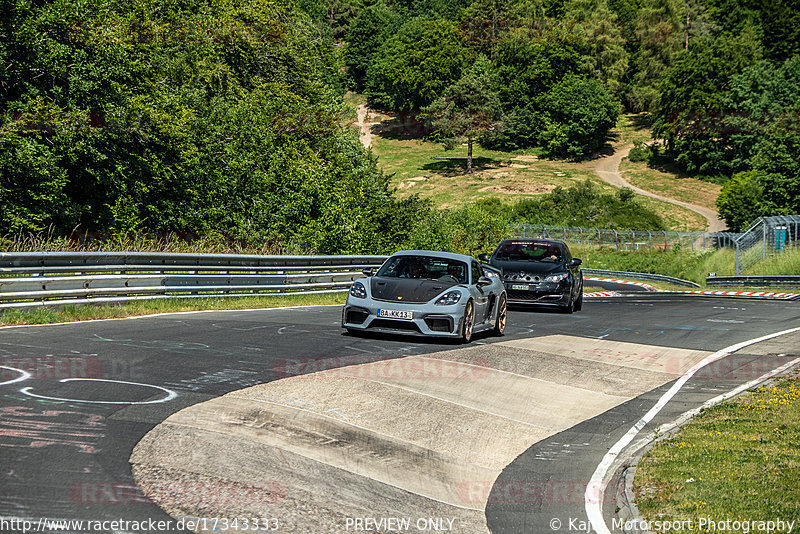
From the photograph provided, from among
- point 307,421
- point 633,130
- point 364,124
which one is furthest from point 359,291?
point 364,124

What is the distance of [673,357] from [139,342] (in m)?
8.80

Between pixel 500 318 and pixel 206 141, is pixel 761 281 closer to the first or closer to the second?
pixel 206 141

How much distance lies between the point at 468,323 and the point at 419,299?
3.66 ft

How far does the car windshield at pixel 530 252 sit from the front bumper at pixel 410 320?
8600mm

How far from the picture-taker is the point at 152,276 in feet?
55.5

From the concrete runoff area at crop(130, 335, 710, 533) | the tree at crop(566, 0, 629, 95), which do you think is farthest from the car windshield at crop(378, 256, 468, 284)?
the tree at crop(566, 0, 629, 95)

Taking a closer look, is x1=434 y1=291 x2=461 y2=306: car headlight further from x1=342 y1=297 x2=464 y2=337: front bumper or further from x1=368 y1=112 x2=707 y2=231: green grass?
x1=368 y1=112 x2=707 y2=231: green grass

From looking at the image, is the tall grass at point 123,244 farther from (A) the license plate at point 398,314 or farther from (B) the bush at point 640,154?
(B) the bush at point 640,154

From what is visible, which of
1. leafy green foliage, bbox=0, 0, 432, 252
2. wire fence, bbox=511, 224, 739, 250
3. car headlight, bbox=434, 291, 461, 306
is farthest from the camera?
wire fence, bbox=511, 224, 739, 250

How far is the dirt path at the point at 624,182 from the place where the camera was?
83125 mm

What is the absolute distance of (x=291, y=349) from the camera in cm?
1188

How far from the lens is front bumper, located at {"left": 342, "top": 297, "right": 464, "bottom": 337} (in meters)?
13.1

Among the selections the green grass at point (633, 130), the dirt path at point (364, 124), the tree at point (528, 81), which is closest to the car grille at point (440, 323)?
the tree at point (528, 81)

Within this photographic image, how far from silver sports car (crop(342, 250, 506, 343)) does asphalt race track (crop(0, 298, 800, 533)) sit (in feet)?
1.23
